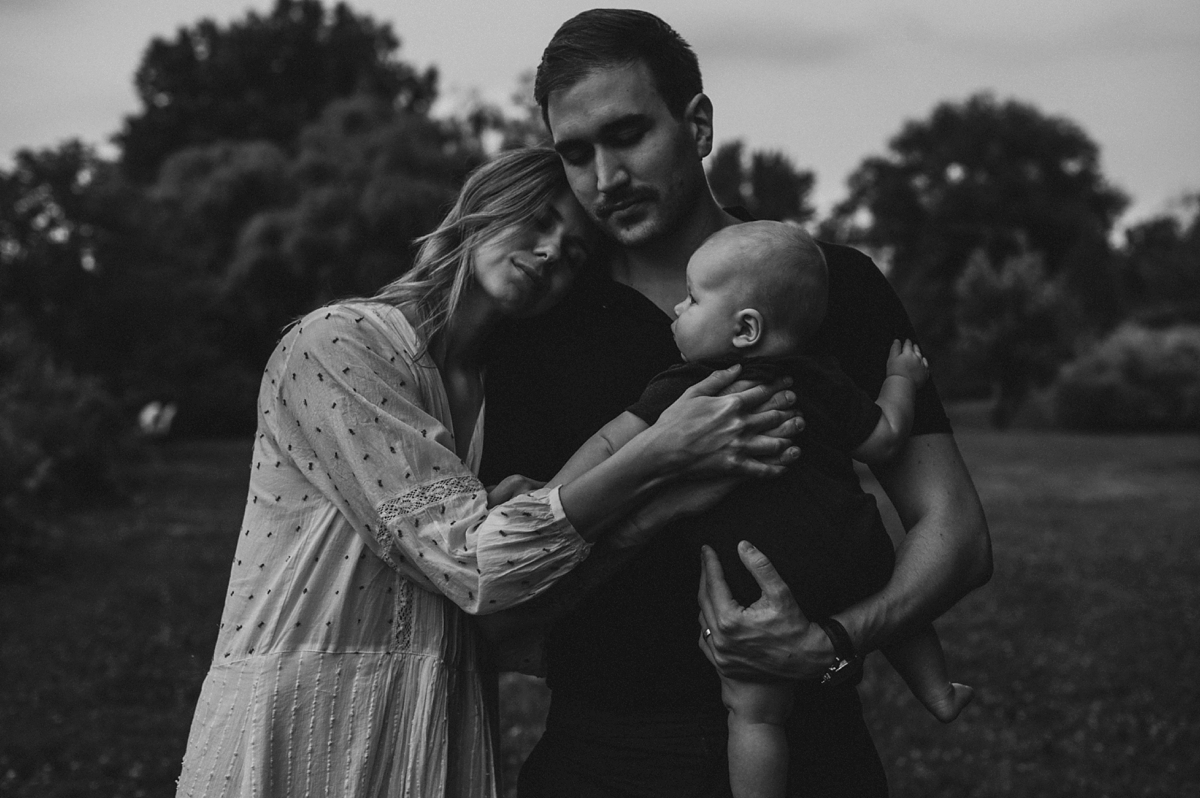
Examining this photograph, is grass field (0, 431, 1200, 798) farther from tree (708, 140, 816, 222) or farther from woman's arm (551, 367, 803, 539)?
tree (708, 140, 816, 222)

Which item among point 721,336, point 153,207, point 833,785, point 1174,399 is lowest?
point 833,785

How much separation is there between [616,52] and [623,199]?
1.11 ft

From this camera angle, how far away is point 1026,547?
1345cm

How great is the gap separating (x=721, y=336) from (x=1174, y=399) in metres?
34.0

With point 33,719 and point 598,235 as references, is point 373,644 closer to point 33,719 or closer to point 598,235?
point 598,235

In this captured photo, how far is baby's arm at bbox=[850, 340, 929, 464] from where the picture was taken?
255 centimetres

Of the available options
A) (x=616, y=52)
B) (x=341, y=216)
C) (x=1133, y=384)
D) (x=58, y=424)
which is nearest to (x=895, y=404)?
(x=616, y=52)

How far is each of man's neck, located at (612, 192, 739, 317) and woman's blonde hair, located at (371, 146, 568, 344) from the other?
10.4 inches

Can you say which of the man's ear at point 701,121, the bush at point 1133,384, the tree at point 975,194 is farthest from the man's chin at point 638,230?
the tree at point 975,194

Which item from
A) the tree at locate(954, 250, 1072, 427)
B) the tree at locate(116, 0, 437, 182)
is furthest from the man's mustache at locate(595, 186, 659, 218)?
the tree at locate(116, 0, 437, 182)

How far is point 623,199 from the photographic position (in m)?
2.73

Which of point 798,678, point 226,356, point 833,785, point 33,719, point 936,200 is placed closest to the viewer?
point 798,678

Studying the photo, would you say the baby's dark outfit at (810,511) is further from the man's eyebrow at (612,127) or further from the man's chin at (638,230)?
the man's eyebrow at (612,127)

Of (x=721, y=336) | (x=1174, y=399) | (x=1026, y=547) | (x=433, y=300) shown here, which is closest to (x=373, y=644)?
(x=433, y=300)
